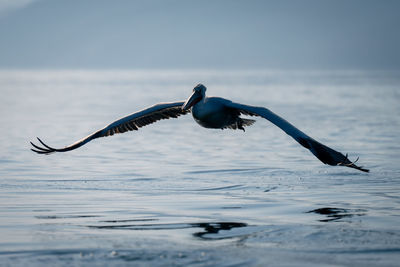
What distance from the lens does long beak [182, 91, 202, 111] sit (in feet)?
46.4

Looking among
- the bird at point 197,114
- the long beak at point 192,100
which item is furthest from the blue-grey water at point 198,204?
the long beak at point 192,100

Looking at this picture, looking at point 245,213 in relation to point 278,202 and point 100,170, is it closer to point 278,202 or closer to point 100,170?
point 278,202

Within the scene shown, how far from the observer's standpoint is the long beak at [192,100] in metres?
14.2

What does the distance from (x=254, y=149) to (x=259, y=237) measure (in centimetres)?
1118

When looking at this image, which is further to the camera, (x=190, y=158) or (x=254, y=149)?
(x=254, y=149)

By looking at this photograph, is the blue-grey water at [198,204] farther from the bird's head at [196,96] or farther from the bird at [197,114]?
the bird's head at [196,96]

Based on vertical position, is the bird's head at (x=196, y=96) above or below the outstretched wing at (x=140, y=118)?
above

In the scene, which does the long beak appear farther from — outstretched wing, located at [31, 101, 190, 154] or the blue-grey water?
the blue-grey water

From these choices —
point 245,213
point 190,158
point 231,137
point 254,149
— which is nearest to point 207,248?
point 245,213

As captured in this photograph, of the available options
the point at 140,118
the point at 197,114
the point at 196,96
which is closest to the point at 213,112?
the point at 197,114

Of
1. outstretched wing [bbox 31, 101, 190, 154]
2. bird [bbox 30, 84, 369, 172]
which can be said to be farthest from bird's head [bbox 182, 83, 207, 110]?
outstretched wing [bbox 31, 101, 190, 154]

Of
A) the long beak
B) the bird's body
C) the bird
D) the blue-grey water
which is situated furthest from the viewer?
the bird's body

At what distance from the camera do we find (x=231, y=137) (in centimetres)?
2673

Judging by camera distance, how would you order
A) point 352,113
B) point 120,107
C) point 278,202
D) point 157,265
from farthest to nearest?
point 120,107 → point 352,113 → point 278,202 → point 157,265
